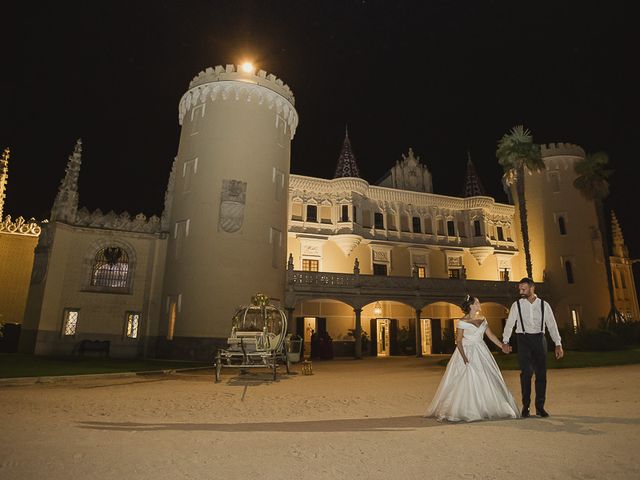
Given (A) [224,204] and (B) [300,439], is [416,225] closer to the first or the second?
(A) [224,204]

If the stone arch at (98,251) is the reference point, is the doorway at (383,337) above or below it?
below

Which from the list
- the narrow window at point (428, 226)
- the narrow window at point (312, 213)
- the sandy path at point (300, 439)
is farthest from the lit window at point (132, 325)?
the narrow window at point (428, 226)

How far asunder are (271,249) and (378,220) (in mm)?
11969

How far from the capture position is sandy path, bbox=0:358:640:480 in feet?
13.0

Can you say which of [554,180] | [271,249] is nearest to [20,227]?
[271,249]

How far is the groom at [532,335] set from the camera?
21.5 feet

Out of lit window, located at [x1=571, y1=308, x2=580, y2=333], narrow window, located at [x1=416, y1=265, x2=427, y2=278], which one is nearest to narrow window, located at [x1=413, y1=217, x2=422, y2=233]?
narrow window, located at [x1=416, y1=265, x2=427, y2=278]

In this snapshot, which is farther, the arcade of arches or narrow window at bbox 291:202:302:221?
narrow window at bbox 291:202:302:221

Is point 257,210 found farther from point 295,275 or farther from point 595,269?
point 595,269

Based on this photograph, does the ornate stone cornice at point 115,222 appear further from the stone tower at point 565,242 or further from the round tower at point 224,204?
the stone tower at point 565,242

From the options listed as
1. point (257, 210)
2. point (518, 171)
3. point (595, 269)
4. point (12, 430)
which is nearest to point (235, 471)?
point (12, 430)

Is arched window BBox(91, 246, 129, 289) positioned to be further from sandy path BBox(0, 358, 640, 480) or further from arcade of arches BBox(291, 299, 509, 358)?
→ sandy path BBox(0, 358, 640, 480)

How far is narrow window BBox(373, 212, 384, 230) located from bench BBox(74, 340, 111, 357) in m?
21.2

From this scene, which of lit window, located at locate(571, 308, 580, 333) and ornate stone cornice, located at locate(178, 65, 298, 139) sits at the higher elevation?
ornate stone cornice, located at locate(178, 65, 298, 139)
